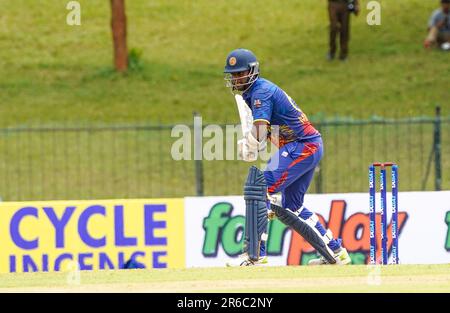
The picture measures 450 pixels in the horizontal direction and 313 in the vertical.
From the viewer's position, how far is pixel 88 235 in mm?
15766

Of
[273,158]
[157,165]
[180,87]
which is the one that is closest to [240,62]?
[273,158]

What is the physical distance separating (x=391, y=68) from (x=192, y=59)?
4.06 m

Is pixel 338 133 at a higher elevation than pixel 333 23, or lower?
lower

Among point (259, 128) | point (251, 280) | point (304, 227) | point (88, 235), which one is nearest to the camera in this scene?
point (251, 280)

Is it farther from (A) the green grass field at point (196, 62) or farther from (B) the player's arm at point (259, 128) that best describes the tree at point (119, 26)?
(B) the player's arm at point (259, 128)

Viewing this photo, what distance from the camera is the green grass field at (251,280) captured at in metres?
10.1

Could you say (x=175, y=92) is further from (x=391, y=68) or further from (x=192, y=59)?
(x=391, y=68)

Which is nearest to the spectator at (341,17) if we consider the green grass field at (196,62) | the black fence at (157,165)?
the green grass field at (196,62)

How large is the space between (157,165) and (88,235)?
565cm

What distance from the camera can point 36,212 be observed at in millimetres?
15781

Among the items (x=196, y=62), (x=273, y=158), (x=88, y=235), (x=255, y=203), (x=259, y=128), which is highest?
(x=196, y=62)

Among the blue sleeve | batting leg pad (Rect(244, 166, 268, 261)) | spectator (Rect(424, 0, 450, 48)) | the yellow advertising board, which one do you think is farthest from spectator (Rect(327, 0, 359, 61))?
batting leg pad (Rect(244, 166, 268, 261))

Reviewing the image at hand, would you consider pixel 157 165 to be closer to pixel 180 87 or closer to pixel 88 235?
pixel 180 87
